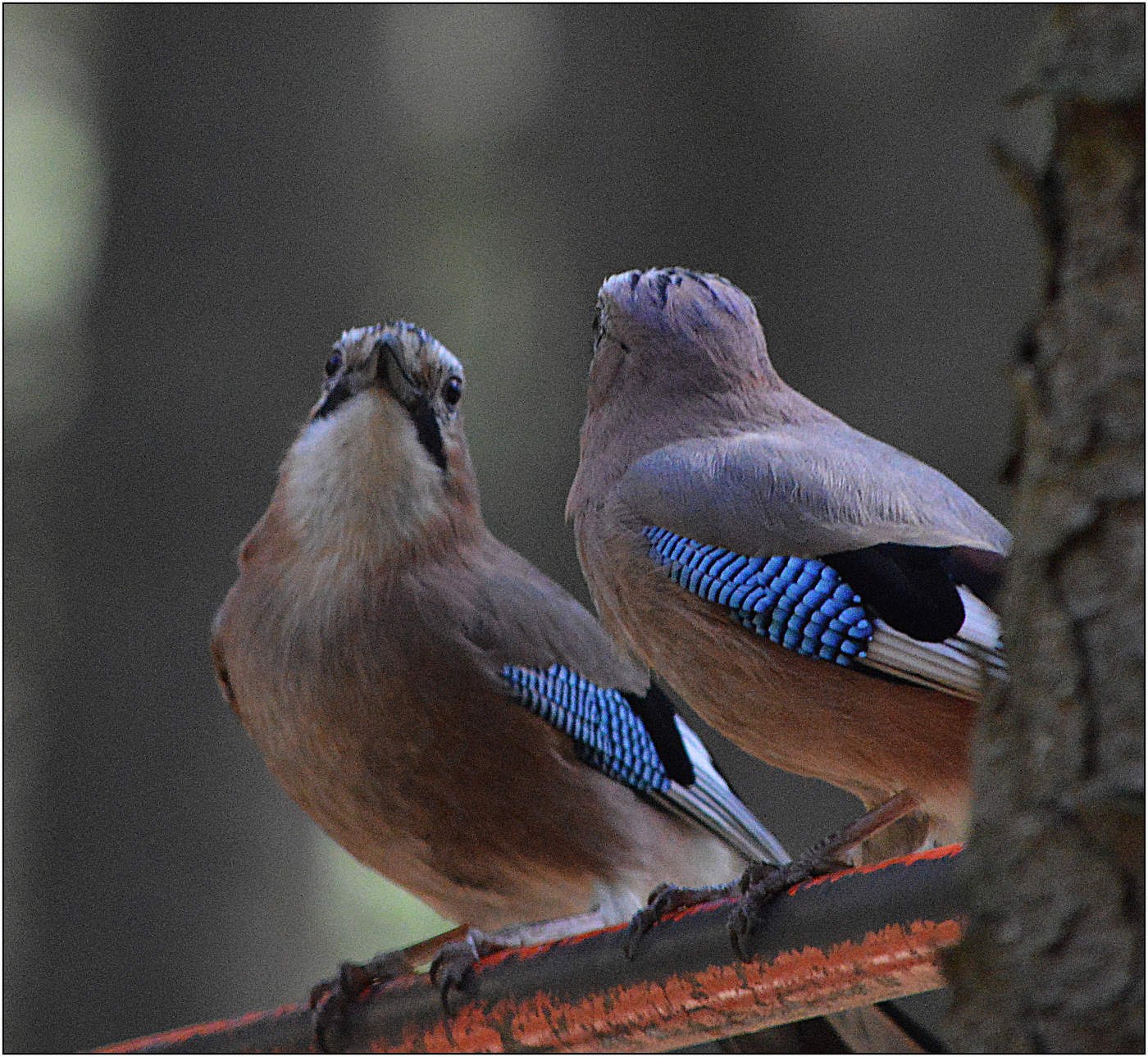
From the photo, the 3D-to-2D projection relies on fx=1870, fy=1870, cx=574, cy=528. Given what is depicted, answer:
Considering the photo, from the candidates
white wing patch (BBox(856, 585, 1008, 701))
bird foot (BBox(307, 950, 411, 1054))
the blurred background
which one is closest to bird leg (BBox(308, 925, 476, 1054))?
bird foot (BBox(307, 950, 411, 1054))

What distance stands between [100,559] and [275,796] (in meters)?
0.62

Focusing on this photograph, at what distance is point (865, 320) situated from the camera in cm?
398

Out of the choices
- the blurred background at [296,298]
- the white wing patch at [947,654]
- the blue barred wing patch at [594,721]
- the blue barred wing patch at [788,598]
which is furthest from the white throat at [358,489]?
the blurred background at [296,298]

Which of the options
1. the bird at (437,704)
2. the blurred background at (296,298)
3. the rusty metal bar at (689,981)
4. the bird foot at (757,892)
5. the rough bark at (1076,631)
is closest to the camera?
the rough bark at (1076,631)

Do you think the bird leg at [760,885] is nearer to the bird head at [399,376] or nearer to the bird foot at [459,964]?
the bird foot at [459,964]

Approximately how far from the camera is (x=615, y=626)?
179 centimetres

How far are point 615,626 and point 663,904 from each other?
1.17 feet

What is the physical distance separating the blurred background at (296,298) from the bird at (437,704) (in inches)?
68.3

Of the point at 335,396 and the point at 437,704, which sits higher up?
the point at 335,396

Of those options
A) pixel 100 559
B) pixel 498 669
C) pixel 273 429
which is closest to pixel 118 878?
pixel 100 559

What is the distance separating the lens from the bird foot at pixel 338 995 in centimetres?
179

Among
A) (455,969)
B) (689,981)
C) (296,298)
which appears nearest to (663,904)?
(689,981)

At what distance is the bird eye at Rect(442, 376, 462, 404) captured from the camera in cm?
200

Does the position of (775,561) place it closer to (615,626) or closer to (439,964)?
(615,626)
